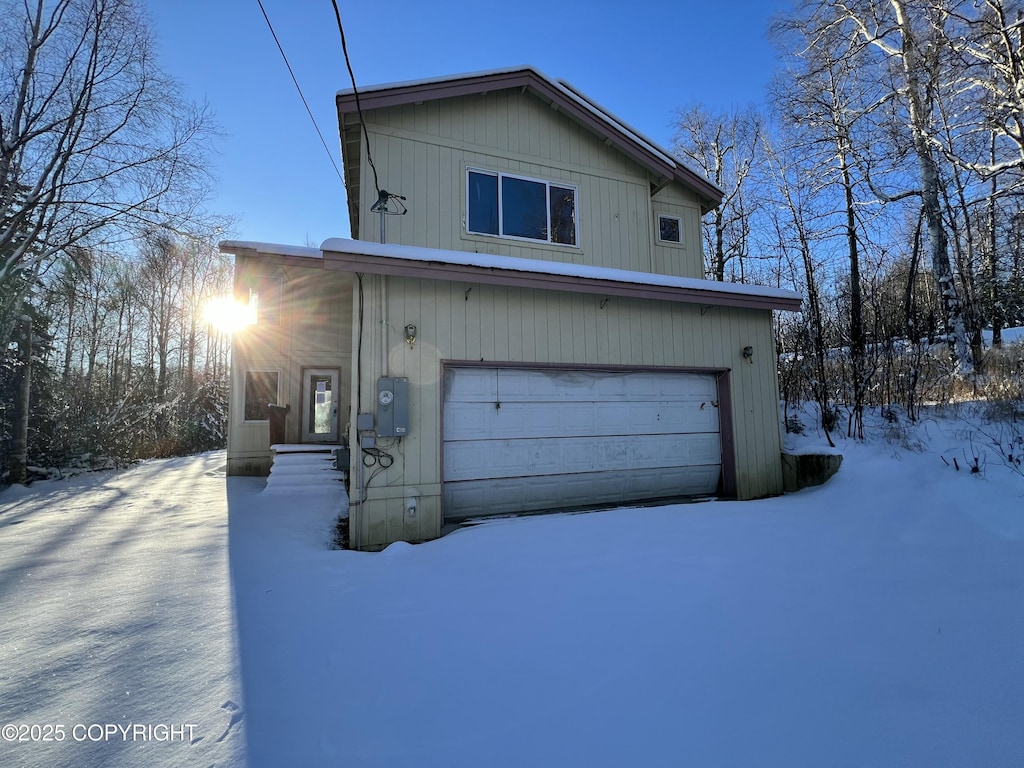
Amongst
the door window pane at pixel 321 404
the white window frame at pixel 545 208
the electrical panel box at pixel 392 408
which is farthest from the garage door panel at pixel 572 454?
the door window pane at pixel 321 404

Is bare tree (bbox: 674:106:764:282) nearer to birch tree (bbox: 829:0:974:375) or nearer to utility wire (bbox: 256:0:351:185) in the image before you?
birch tree (bbox: 829:0:974:375)

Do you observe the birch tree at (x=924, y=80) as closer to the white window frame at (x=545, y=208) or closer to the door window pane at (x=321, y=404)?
the white window frame at (x=545, y=208)

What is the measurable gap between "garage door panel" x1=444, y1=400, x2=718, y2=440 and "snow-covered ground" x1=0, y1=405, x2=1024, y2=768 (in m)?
1.28

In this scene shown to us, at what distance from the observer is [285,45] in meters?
5.02

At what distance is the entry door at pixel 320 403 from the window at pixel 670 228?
23.0ft

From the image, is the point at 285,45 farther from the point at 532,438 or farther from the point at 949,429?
the point at 949,429

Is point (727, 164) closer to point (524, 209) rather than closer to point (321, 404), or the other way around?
point (524, 209)

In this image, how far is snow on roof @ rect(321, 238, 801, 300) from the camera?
4883 mm

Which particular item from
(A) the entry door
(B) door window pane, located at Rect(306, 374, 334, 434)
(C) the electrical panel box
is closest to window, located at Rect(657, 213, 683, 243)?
(C) the electrical panel box

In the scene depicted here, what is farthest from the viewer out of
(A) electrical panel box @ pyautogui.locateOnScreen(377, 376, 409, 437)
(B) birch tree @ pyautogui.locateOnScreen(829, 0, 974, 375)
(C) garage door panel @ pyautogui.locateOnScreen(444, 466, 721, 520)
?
(B) birch tree @ pyautogui.locateOnScreen(829, 0, 974, 375)

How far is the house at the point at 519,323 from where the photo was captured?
5.16 meters

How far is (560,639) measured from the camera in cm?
281

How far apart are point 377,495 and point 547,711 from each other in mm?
3270

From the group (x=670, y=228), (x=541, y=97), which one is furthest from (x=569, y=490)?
(x=541, y=97)
